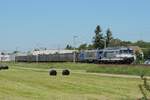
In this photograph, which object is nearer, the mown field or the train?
the mown field

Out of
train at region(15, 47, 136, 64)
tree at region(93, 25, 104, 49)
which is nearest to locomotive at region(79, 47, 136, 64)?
train at region(15, 47, 136, 64)

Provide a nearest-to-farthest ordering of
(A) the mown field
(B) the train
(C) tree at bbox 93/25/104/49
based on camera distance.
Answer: (A) the mown field, (B) the train, (C) tree at bbox 93/25/104/49

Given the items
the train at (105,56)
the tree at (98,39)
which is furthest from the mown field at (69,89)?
the tree at (98,39)

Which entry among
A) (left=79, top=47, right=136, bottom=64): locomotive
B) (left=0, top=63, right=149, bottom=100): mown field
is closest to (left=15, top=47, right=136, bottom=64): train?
(left=79, top=47, right=136, bottom=64): locomotive

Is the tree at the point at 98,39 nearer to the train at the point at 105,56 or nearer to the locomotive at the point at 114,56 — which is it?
the train at the point at 105,56

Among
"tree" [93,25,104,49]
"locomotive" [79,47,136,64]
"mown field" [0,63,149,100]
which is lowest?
"mown field" [0,63,149,100]

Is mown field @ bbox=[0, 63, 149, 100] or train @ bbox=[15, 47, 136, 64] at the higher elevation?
train @ bbox=[15, 47, 136, 64]

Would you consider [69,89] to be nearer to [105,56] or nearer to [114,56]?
[114,56]

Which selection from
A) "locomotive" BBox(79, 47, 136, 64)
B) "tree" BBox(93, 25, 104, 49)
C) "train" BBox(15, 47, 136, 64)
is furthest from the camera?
"tree" BBox(93, 25, 104, 49)

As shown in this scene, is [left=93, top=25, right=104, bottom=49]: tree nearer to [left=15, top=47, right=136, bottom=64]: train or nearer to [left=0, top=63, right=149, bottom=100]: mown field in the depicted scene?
[left=15, top=47, right=136, bottom=64]: train

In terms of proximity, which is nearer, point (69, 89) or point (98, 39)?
point (69, 89)

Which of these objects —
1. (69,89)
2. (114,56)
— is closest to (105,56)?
(114,56)

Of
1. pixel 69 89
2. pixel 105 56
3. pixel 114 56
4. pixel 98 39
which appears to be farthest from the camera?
pixel 98 39

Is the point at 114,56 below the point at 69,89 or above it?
above
